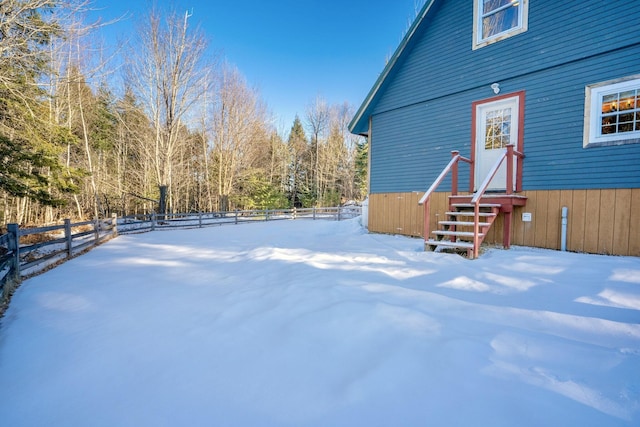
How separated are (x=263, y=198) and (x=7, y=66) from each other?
19.6 meters

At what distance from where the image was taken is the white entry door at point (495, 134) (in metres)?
6.24

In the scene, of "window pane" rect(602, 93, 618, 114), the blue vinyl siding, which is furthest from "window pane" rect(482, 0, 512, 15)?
"window pane" rect(602, 93, 618, 114)

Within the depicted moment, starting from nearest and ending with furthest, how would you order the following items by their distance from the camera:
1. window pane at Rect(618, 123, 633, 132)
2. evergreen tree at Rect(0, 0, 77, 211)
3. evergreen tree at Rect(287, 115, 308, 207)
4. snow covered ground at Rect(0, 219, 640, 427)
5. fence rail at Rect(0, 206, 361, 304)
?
snow covered ground at Rect(0, 219, 640, 427)
fence rail at Rect(0, 206, 361, 304)
window pane at Rect(618, 123, 633, 132)
evergreen tree at Rect(0, 0, 77, 211)
evergreen tree at Rect(287, 115, 308, 207)

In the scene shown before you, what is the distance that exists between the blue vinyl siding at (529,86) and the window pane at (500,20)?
11.7 inches

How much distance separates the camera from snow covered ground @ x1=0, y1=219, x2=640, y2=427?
163 centimetres

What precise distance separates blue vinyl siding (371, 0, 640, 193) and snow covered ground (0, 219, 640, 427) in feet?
6.86

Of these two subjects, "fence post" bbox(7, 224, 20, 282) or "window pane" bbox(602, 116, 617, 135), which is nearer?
"fence post" bbox(7, 224, 20, 282)

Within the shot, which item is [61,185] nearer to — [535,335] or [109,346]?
[109,346]

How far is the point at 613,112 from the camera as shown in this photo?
5098mm

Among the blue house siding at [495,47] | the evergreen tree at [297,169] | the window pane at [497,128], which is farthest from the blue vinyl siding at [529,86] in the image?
the evergreen tree at [297,169]

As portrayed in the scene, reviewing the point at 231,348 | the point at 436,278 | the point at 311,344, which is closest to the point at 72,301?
the point at 231,348

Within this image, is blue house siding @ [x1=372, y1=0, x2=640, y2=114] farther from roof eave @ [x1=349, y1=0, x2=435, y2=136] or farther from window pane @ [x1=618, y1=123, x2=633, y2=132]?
window pane @ [x1=618, y1=123, x2=633, y2=132]

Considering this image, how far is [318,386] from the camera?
6.02 feet

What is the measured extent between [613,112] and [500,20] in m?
2.96
